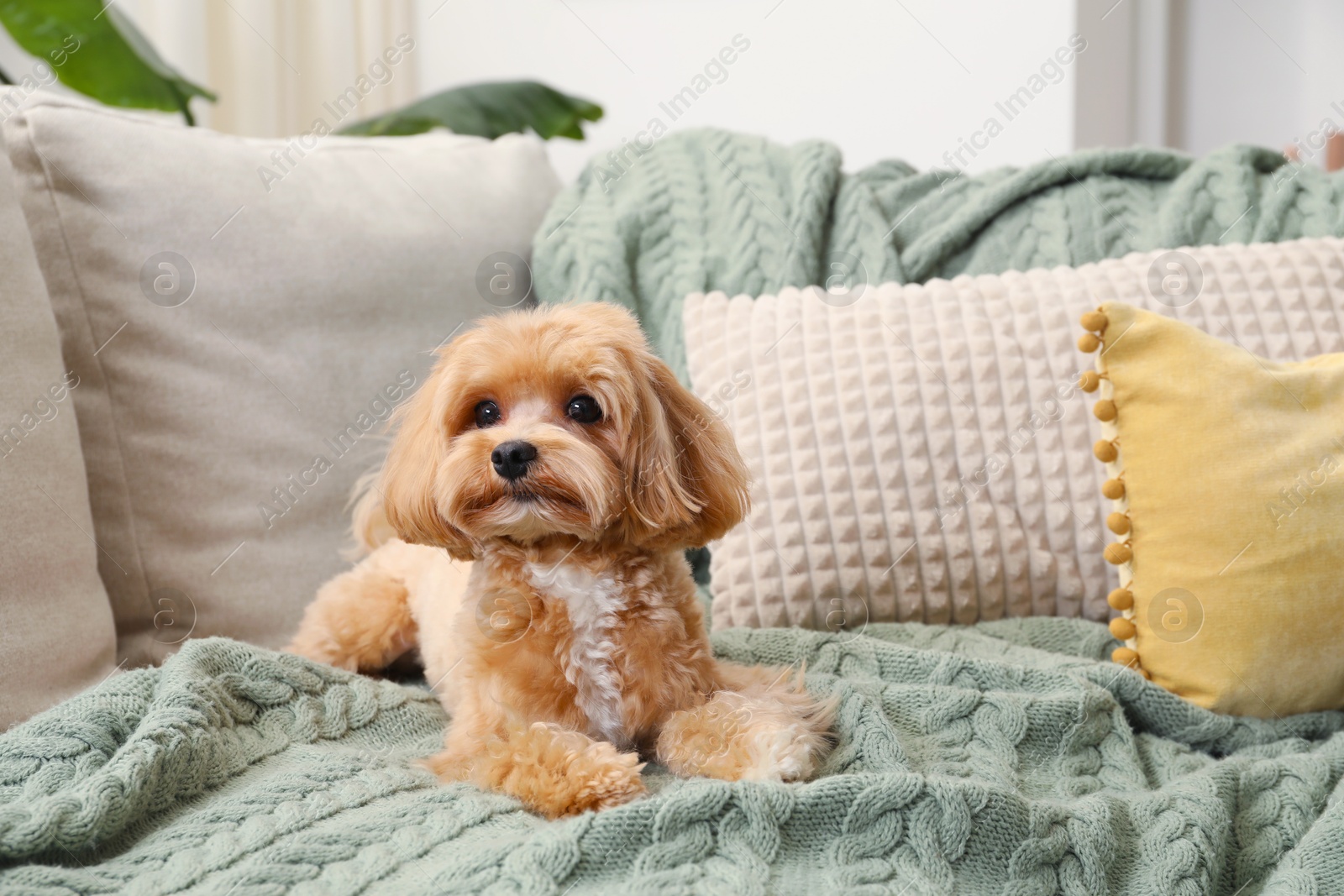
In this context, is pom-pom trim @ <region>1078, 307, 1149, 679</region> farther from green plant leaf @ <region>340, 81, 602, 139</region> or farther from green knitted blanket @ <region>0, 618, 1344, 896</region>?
green plant leaf @ <region>340, 81, 602, 139</region>

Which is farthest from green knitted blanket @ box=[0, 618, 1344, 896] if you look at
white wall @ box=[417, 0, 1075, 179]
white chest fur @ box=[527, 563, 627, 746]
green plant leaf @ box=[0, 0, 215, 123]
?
white wall @ box=[417, 0, 1075, 179]

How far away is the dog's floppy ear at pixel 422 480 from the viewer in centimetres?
131

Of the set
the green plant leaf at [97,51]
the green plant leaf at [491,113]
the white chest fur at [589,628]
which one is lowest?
the white chest fur at [589,628]

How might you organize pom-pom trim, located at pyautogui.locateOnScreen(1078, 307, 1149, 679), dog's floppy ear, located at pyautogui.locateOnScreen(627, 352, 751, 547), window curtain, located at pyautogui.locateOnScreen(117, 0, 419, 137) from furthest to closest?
window curtain, located at pyautogui.locateOnScreen(117, 0, 419, 137)
pom-pom trim, located at pyautogui.locateOnScreen(1078, 307, 1149, 679)
dog's floppy ear, located at pyautogui.locateOnScreen(627, 352, 751, 547)

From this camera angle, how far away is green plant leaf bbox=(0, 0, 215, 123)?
7.10 feet

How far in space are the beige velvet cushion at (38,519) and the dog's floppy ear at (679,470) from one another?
85cm

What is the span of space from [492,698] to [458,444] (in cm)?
34

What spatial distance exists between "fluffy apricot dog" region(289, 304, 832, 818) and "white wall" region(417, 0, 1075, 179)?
1925mm

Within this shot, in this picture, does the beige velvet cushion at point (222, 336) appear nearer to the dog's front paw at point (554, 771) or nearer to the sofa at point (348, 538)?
the sofa at point (348, 538)

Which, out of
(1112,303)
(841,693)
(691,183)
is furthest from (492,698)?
(691,183)

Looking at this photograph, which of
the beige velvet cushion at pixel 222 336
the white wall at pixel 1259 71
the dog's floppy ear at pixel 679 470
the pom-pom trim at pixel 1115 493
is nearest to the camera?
the dog's floppy ear at pixel 679 470

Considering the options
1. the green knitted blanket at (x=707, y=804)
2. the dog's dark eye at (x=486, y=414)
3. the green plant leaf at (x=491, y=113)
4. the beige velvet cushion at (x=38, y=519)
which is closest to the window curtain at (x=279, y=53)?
the green plant leaf at (x=491, y=113)

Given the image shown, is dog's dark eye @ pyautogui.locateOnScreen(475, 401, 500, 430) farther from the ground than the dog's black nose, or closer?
farther from the ground

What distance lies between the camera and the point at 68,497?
4.92 feet
